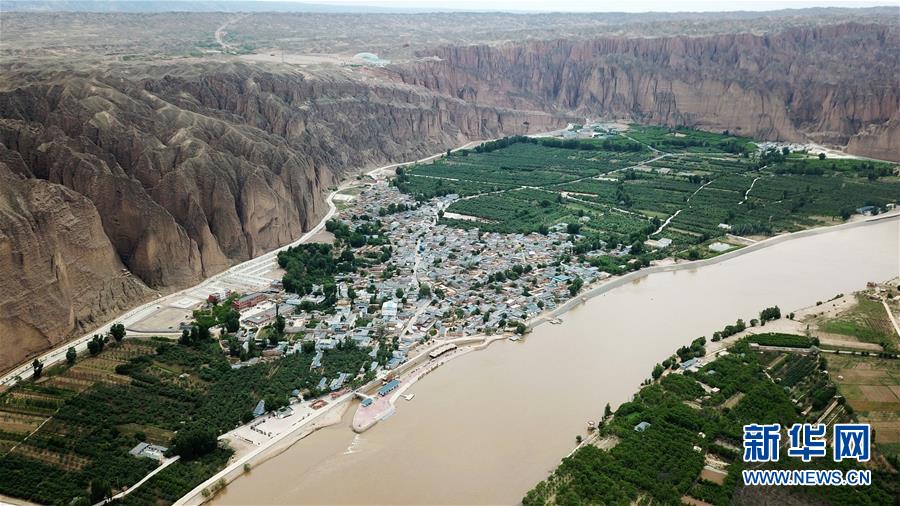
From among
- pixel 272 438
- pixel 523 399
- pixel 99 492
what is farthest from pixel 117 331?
pixel 523 399

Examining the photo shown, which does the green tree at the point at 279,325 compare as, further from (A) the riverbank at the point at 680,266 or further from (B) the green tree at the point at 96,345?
(A) the riverbank at the point at 680,266

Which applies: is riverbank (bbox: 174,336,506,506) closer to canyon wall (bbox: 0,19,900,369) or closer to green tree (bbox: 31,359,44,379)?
green tree (bbox: 31,359,44,379)

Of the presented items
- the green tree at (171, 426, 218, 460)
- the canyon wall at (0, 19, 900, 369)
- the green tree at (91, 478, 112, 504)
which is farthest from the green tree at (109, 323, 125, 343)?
the green tree at (91, 478, 112, 504)

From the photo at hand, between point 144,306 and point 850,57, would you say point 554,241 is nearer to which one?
point 144,306

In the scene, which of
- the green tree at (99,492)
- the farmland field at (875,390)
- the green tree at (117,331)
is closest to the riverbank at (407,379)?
the green tree at (99,492)

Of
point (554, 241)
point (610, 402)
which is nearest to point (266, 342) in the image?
point (610, 402)
